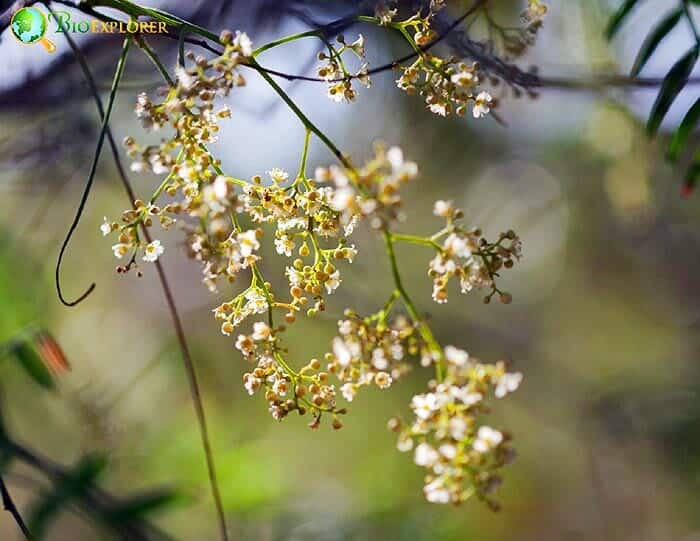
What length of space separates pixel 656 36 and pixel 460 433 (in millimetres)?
464

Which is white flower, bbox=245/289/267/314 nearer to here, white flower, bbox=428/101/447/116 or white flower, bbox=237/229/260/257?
white flower, bbox=237/229/260/257

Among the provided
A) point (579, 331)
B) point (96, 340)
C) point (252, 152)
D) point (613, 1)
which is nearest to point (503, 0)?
point (613, 1)

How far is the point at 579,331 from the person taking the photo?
4.29m

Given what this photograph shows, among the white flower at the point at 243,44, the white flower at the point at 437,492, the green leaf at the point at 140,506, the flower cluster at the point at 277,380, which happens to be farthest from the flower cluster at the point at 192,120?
the green leaf at the point at 140,506

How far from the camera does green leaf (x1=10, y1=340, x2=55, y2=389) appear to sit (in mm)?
871

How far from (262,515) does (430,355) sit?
1.46 m

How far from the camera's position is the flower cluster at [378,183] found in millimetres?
441

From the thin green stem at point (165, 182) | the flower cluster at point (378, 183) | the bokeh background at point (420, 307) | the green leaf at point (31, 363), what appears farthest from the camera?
the bokeh background at point (420, 307)

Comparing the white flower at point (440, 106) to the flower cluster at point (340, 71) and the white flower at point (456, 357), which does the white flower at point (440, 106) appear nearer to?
the flower cluster at point (340, 71)

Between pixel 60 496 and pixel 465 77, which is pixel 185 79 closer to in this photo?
pixel 465 77

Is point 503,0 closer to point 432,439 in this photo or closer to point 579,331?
point 432,439

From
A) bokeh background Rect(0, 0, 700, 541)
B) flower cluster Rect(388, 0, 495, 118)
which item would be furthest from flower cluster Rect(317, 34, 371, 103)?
bokeh background Rect(0, 0, 700, 541)

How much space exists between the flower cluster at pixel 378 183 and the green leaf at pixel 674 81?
36 cm

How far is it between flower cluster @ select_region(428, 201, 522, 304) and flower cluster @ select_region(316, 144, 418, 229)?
7 cm
